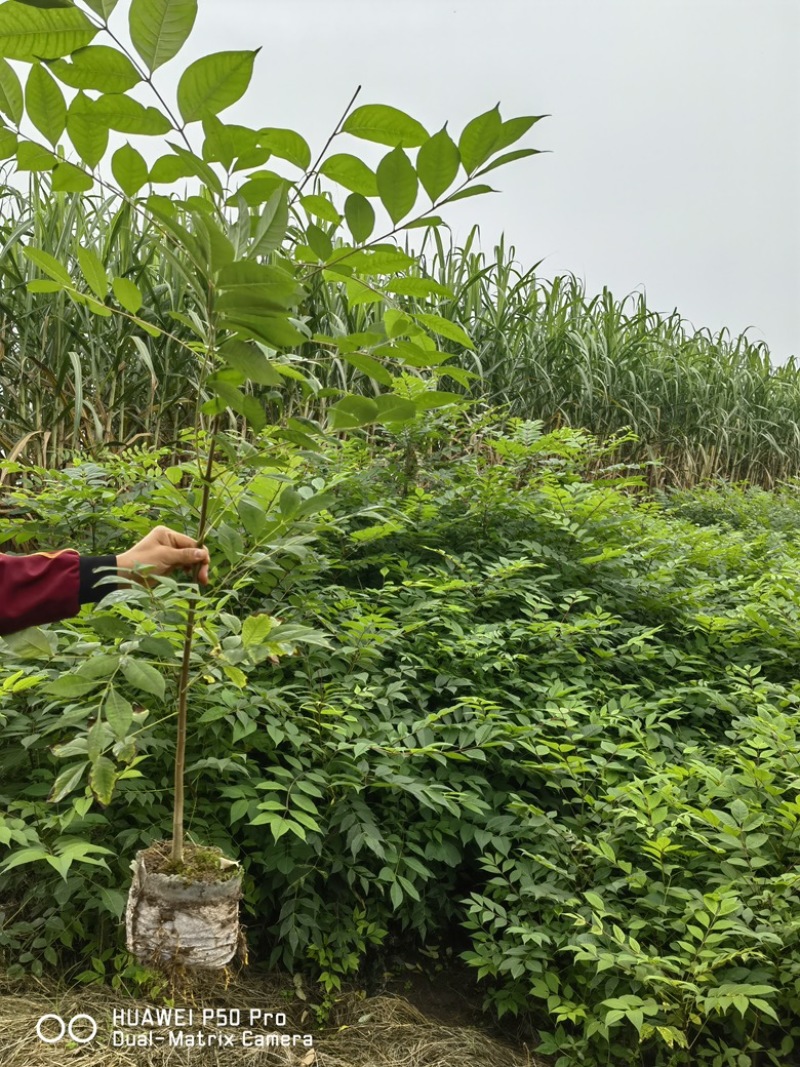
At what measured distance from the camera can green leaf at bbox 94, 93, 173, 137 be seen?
0.90 metres

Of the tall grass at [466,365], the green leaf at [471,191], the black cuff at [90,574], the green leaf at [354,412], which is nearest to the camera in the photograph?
the green leaf at [471,191]

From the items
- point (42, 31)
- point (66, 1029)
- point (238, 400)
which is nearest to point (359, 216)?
point (238, 400)

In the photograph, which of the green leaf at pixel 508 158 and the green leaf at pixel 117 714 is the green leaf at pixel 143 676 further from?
the green leaf at pixel 508 158

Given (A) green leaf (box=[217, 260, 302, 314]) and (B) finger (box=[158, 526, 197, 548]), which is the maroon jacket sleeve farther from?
(A) green leaf (box=[217, 260, 302, 314])

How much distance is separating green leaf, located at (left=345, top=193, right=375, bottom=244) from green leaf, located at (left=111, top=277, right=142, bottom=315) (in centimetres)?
29

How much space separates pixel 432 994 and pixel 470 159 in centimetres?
190

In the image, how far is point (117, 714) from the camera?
3.46 ft

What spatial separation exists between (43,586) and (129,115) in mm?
637

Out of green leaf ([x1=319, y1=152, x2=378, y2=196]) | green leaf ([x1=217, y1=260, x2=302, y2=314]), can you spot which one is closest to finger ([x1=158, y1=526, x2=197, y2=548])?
green leaf ([x1=217, y1=260, x2=302, y2=314])

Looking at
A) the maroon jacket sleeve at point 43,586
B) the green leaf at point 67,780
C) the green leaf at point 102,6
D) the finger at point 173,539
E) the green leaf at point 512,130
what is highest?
the green leaf at point 102,6

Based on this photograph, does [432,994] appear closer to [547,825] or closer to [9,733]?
[547,825]

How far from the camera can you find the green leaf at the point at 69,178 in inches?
39.8

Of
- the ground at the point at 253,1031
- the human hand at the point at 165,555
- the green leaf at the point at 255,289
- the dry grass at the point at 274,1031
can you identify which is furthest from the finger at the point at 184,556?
the dry grass at the point at 274,1031

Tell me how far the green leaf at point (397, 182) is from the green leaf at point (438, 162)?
0.01m
